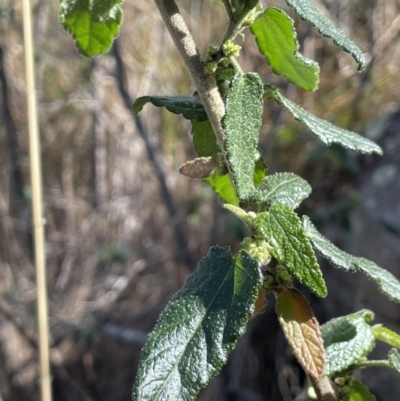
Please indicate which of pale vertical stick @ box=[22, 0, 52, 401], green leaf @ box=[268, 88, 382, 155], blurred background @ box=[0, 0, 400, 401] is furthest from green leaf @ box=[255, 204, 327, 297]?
blurred background @ box=[0, 0, 400, 401]

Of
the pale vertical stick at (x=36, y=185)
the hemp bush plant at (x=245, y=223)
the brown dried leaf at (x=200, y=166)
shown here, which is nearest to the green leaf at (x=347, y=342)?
the hemp bush plant at (x=245, y=223)

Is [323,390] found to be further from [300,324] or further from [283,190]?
[283,190]

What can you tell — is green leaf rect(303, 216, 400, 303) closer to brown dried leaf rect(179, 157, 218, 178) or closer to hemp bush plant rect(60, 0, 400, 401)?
hemp bush plant rect(60, 0, 400, 401)

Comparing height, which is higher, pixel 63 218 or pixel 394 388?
pixel 63 218

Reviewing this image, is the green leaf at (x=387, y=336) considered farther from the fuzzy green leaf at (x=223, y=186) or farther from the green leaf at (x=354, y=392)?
the fuzzy green leaf at (x=223, y=186)

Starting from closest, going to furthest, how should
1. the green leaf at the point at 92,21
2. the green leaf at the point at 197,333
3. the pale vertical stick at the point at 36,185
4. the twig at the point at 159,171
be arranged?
the green leaf at the point at 197,333 < the green leaf at the point at 92,21 < the pale vertical stick at the point at 36,185 < the twig at the point at 159,171

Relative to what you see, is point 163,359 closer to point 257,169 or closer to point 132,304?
point 257,169

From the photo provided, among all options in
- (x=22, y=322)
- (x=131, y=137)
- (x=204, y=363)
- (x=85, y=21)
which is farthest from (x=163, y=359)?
(x=131, y=137)

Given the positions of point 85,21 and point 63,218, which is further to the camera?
point 63,218
